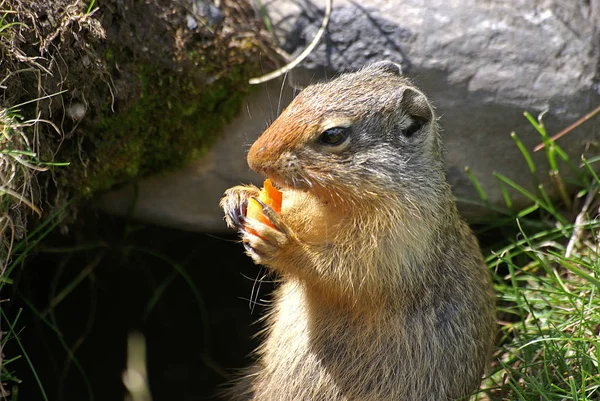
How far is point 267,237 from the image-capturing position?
3.51 metres

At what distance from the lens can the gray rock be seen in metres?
4.46

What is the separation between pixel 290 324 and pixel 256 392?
50 cm

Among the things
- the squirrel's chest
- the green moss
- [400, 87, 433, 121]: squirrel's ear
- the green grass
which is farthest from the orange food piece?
the green grass

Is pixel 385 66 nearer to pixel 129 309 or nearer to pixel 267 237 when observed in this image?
pixel 267 237

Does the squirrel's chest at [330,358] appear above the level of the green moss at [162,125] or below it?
below

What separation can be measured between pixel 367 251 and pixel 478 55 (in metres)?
1.77

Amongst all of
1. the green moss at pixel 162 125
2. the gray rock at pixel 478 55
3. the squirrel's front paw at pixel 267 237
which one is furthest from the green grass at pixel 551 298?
the green moss at pixel 162 125

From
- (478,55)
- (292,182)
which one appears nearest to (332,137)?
(292,182)

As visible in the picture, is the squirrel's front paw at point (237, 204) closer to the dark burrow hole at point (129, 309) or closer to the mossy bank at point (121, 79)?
the mossy bank at point (121, 79)

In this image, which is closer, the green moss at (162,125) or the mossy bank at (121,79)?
the mossy bank at (121,79)

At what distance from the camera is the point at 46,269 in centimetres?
506

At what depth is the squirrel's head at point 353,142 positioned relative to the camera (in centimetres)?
321

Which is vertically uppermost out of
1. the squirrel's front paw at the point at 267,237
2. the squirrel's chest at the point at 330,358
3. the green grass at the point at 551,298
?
the squirrel's front paw at the point at 267,237

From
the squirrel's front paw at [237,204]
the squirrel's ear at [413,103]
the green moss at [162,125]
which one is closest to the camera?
the squirrel's ear at [413,103]
